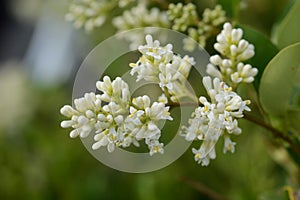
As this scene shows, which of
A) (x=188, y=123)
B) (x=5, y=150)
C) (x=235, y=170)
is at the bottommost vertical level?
(x=235, y=170)

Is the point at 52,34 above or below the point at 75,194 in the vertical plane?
above

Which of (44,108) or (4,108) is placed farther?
(4,108)

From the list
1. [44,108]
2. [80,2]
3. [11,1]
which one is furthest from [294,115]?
[11,1]

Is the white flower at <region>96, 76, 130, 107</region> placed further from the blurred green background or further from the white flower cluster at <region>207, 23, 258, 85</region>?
the blurred green background

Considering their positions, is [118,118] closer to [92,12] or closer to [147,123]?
[147,123]

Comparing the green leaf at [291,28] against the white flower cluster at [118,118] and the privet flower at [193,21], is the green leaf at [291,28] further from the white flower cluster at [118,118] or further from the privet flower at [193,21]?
the white flower cluster at [118,118]

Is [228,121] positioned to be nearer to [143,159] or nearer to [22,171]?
[143,159]

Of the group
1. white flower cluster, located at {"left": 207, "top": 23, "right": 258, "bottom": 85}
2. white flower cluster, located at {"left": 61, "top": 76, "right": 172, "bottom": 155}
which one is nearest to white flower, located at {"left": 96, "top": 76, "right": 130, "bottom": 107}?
white flower cluster, located at {"left": 61, "top": 76, "right": 172, "bottom": 155}

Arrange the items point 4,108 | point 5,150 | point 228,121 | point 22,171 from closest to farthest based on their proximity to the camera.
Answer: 1. point 228,121
2. point 22,171
3. point 5,150
4. point 4,108
